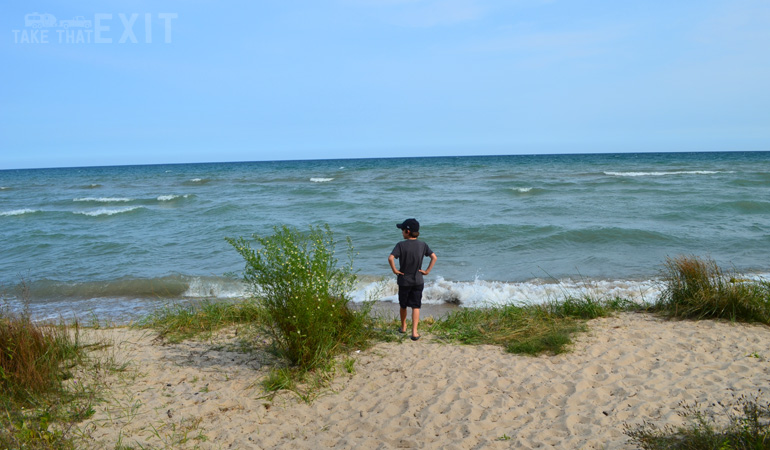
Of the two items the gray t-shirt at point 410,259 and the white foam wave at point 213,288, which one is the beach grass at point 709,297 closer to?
the gray t-shirt at point 410,259

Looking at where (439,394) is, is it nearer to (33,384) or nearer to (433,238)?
(33,384)

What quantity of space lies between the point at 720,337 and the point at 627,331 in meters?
0.89

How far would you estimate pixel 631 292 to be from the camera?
7586mm

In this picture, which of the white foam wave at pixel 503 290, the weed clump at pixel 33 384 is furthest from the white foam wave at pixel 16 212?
the weed clump at pixel 33 384

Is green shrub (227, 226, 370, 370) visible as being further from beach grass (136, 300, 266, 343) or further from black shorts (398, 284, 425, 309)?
beach grass (136, 300, 266, 343)

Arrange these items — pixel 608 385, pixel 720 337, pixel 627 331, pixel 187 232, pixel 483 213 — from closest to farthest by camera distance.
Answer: pixel 608 385 → pixel 720 337 → pixel 627 331 → pixel 187 232 → pixel 483 213

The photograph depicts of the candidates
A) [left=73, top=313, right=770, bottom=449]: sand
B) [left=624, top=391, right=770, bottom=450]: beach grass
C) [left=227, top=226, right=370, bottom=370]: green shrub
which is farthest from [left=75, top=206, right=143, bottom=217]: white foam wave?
[left=624, top=391, right=770, bottom=450]: beach grass

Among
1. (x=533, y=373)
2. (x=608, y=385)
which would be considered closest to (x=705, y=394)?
(x=608, y=385)

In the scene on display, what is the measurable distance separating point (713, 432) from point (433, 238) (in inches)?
396

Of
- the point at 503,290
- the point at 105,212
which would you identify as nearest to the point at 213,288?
the point at 503,290

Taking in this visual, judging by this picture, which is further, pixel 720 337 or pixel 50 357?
pixel 720 337

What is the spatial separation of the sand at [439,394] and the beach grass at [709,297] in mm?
280

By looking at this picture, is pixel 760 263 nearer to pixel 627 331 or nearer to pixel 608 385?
pixel 627 331

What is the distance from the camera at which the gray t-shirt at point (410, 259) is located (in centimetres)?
554
